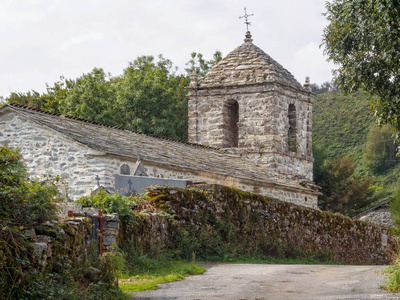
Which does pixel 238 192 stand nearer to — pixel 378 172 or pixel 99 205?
pixel 99 205

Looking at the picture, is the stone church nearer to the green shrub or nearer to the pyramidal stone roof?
the pyramidal stone roof

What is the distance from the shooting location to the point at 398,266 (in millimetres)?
9344

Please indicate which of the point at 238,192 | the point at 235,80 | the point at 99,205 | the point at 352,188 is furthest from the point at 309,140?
the point at 99,205

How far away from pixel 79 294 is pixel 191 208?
6.24m

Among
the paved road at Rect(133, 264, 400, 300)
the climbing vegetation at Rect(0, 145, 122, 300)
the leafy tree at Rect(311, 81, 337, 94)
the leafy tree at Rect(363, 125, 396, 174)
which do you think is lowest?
the paved road at Rect(133, 264, 400, 300)

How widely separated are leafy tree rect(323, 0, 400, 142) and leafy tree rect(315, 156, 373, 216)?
22.8m

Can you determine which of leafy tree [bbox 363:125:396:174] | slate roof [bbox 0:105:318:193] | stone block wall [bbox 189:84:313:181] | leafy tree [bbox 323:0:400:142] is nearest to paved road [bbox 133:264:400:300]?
leafy tree [bbox 323:0:400:142]

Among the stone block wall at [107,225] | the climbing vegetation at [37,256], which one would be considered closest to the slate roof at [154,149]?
the stone block wall at [107,225]

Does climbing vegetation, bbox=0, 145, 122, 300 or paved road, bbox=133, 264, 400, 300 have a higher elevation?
climbing vegetation, bbox=0, 145, 122, 300

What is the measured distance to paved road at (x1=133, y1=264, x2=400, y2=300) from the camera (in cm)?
809

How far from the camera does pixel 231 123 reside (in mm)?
28328

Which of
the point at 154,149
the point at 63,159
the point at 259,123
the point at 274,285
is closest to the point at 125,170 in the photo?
the point at 63,159

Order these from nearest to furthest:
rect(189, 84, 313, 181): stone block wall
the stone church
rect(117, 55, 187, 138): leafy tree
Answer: the stone church < rect(189, 84, 313, 181): stone block wall < rect(117, 55, 187, 138): leafy tree

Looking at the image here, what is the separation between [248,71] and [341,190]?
512 inches
